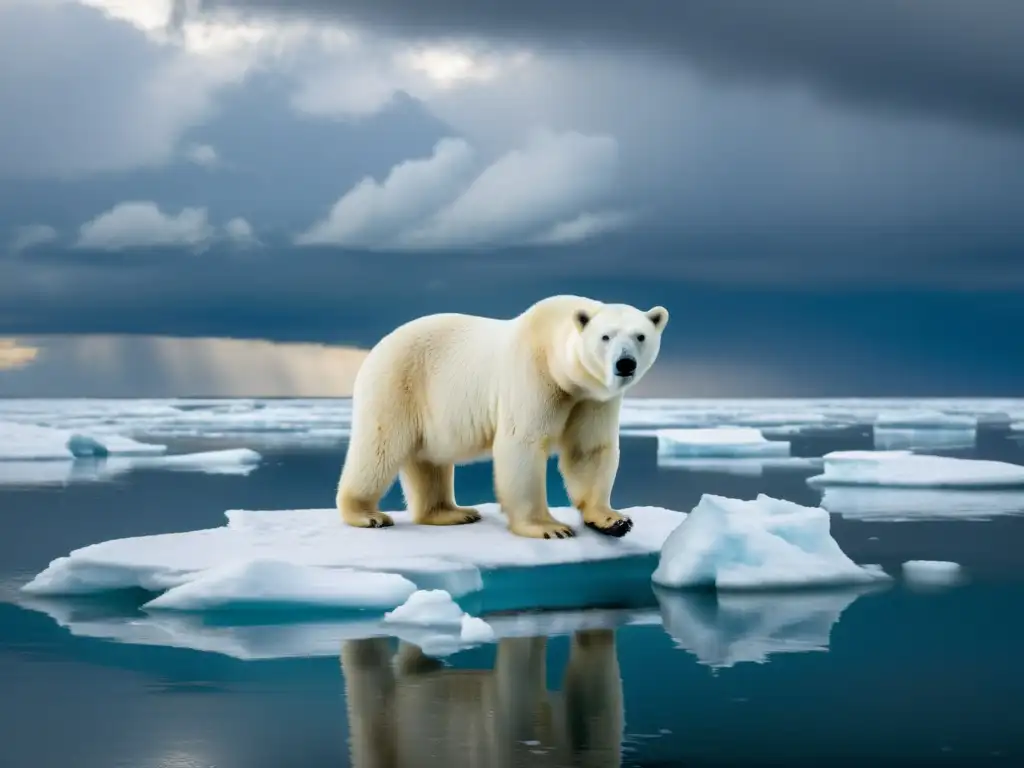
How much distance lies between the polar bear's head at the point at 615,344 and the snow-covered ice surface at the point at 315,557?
1.01 metres

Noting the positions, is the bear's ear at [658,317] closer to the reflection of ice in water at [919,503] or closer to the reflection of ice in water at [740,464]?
the reflection of ice in water at [919,503]

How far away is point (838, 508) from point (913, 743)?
829 centimetres

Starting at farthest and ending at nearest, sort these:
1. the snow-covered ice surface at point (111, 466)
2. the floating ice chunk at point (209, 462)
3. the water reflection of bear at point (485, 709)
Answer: the floating ice chunk at point (209, 462) → the snow-covered ice surface at point (111, 466) → the water reflection of bear at point (485, 709)

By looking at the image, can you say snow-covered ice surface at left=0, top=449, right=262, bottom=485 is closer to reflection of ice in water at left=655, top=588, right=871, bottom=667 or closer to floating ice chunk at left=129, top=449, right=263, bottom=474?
floating ice chunk at left=129, top=449, right=263, bottom=474

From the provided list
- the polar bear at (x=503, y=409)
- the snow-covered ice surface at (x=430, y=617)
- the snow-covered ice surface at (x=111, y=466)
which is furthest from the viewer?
the snow-covered ice surface at (x=111, y=466)

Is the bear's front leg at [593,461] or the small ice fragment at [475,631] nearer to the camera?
the small ice fragment at [475,631]

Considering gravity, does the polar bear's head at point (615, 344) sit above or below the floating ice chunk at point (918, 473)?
above

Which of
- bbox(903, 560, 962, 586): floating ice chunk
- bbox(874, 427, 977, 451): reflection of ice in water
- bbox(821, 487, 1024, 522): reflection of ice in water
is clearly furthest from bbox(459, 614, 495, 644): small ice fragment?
bbox(874, 427, 977, 451): reflection of ice in water

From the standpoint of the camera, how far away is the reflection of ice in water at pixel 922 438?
2506 cm

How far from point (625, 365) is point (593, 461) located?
1036 mm

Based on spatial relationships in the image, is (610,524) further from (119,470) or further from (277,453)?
(277,453)

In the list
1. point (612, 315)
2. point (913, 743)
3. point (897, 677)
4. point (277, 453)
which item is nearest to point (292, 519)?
point (612, 315)

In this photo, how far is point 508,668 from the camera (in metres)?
5.58

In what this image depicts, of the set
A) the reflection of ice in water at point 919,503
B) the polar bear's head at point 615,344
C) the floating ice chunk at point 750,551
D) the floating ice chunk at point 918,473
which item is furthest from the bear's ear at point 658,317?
the floating ice chunk at point 918,473
